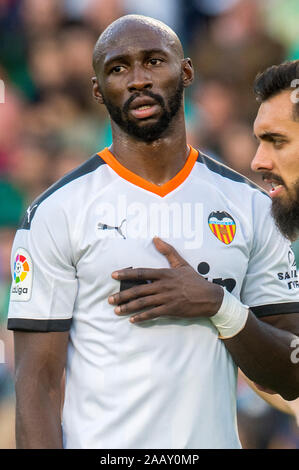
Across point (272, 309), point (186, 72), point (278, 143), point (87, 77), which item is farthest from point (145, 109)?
point (87, 77)

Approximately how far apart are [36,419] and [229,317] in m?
0.71

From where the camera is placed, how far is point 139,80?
2.71m

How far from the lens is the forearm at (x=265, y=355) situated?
2.71 m

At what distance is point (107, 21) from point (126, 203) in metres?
3.20

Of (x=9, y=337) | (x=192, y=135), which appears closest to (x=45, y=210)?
(x=9, y=337)

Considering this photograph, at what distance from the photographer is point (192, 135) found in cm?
531

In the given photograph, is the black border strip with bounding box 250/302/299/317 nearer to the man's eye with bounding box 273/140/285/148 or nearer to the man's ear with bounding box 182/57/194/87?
the man's eye with bounding box 273/140/285/148

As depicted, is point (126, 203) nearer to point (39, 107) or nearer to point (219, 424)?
point (219, 424)

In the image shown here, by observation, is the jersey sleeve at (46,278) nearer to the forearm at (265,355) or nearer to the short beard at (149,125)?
the short beard at (149,125)

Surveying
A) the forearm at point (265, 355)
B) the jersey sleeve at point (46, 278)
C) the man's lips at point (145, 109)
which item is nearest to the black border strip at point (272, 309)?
the forearm at point (265, 355)

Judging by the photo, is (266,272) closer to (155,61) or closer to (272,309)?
(272,309)

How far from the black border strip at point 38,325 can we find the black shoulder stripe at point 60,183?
0.32 m

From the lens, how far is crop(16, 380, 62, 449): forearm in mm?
2609

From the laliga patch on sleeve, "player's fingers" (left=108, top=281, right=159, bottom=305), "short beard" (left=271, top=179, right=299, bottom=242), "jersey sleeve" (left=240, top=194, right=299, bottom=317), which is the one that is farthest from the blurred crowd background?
"player's fingers" (left=108, top=281, right=159, bottom=305)
